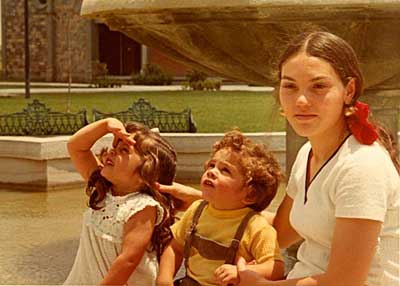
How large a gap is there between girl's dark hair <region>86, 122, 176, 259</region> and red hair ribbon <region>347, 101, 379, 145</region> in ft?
2.91

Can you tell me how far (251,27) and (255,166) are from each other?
4.20 feet

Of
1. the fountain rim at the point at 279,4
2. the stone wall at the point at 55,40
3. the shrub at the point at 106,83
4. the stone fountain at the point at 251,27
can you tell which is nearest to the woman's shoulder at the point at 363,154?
the stone fountain at the point at 251,27

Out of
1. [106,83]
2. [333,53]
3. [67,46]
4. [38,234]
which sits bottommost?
[38,234]

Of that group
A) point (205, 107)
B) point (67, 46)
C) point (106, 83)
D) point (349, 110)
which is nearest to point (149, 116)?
point (205, 107)

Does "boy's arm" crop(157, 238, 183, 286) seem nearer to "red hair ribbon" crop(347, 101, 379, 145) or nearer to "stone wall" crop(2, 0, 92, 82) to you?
"red hair ribbon" crop(347, 101, 379, 145)

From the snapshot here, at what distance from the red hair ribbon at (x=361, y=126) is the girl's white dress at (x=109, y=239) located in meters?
0.91

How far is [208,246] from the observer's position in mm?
3000

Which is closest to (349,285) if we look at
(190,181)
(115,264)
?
(115,264)

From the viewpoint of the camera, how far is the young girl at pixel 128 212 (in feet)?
10.5

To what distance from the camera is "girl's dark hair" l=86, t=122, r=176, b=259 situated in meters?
3.22

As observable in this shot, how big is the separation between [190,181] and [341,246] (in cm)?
603

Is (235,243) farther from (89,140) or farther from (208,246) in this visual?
(89,140)

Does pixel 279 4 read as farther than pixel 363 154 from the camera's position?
Yes

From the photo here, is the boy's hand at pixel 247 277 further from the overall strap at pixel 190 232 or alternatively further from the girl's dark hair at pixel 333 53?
the girl's dark hair at pixel 333 53
